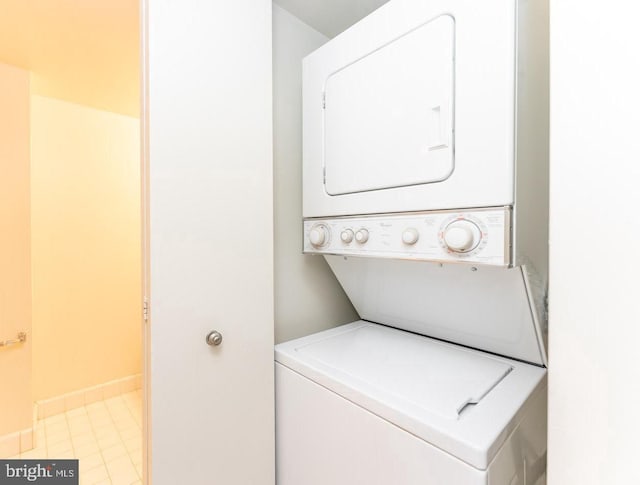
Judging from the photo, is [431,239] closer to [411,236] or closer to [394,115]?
[411,236]

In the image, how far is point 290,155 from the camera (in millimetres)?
1879

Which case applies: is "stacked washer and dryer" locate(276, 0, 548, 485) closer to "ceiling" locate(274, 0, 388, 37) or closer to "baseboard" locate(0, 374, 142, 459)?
"ceiling" locate(274, 0, 388, 37)

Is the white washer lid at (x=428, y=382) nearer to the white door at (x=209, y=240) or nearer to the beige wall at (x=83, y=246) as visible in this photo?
the white door at (x=209, y=240)

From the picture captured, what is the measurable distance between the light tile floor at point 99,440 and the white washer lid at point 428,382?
1.98 m

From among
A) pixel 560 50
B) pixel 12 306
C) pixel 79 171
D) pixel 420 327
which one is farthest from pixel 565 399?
pixel 79 171

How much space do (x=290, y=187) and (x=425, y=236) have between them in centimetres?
95

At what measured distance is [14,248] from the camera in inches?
105

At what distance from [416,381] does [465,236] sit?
2.15 ft

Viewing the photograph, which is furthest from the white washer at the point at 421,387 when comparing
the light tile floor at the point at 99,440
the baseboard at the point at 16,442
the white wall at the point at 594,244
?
the baseboard at the point at 16,442

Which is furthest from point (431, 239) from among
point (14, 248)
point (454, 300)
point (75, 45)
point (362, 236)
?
point (14, 248)

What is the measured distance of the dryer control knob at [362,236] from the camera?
1.43 meters

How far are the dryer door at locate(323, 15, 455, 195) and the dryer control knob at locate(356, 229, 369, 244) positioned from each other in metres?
0.20

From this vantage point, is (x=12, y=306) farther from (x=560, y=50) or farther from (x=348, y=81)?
(x=560, y=50)

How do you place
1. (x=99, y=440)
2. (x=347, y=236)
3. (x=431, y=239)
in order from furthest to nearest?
(x=99, y=440), (x=347, y=236), (x=431, y=239)
